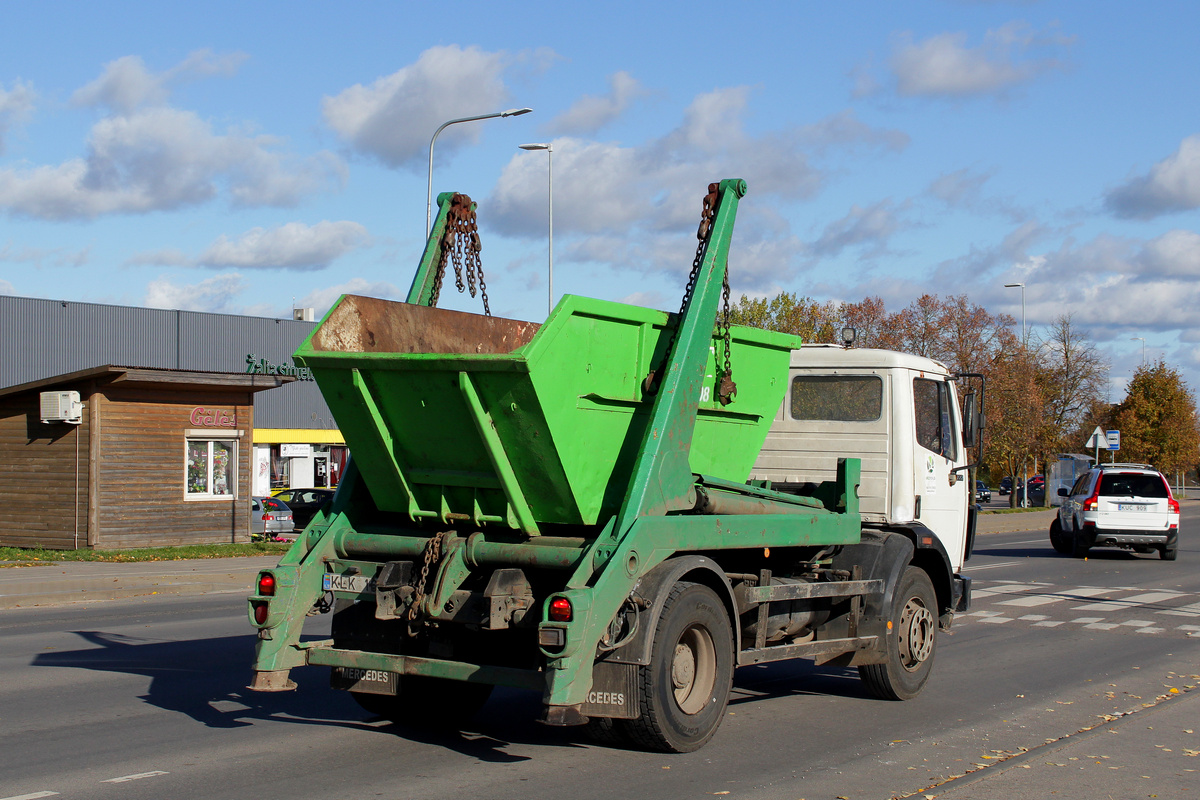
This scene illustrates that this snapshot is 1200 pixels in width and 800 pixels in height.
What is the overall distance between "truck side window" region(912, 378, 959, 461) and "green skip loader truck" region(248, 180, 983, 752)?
1483mm

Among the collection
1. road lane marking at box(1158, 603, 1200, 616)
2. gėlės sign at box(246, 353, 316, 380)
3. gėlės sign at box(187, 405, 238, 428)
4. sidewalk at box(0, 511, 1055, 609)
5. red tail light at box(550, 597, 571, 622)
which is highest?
gėlės sign at box(246, 353, 316, 380)

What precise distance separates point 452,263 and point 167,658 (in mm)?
4621

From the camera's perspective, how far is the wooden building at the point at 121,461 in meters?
23.1

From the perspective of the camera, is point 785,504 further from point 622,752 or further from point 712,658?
point 622,752

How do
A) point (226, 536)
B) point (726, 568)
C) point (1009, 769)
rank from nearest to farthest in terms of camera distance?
point (1009, 769) < point (726, 568) < point (226, 536)

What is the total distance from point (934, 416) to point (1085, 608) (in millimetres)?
6645

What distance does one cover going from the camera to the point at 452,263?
8.28 metres

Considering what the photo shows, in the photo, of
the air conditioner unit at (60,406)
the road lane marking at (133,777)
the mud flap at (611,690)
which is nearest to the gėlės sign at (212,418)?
the air conditioner unit at (60,406)

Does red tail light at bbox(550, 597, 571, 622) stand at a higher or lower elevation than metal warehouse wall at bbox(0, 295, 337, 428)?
lower

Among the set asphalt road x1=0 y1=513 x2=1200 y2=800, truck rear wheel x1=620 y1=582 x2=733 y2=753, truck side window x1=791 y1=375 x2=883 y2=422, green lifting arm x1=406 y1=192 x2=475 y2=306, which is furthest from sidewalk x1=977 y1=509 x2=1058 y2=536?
truck rear wheel x1=620 y1=582 x2=733 y2=753

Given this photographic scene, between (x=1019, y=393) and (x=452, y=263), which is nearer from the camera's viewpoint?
(x=452, y=263)

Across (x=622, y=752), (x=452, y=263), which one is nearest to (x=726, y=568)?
(x=622, y=752)

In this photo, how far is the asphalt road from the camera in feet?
19.9

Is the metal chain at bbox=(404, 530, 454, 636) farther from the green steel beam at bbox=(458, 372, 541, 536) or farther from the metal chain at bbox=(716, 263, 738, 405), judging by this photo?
the metal chain at bbox=(716, 263, 738, 405)
